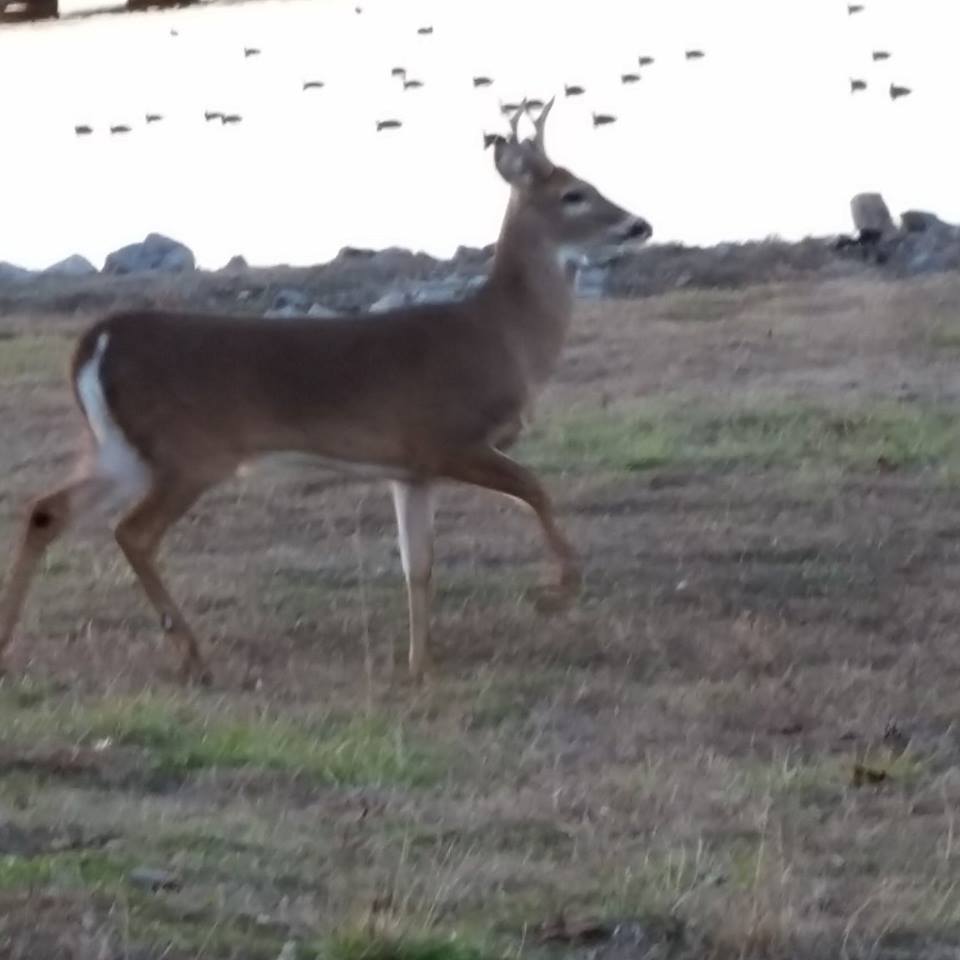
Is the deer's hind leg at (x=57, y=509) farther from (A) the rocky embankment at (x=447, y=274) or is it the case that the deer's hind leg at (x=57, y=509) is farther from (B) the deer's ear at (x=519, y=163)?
(A) the rocky embankment at (x=447, y=274)

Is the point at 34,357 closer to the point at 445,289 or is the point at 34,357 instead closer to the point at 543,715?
the point at 445,289

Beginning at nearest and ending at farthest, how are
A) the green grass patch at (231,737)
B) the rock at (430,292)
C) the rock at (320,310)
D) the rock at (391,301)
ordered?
1. the green grass patch at (231,737)
2. the rock at (391,301)
3. the rock at (430,292)
4. the rock at (320,310)

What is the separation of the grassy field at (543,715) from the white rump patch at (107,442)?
1.53ft

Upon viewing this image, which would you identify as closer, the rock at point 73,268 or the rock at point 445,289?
the rock at point 445,289

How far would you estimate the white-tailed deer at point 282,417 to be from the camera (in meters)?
7.32

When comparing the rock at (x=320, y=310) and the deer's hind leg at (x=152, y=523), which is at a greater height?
the deer's hind leg at (x=152, y=523)

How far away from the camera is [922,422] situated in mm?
10164

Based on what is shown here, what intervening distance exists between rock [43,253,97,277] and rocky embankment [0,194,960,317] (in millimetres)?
60

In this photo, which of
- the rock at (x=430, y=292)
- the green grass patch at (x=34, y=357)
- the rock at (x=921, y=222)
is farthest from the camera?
the rock at (x=921, y=222)

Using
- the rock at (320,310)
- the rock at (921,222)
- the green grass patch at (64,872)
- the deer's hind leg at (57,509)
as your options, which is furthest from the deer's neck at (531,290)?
the rock at (921,222)

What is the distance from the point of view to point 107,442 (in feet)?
24.3

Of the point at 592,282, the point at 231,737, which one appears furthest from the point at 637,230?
the point at 592,282

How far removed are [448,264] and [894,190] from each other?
155 inches

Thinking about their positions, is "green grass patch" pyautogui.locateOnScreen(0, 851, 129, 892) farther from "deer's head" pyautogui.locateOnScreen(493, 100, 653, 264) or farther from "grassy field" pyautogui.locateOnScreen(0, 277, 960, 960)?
"deer's head" pyautogui.locateOnScreen(493, 100, 653, 264)
